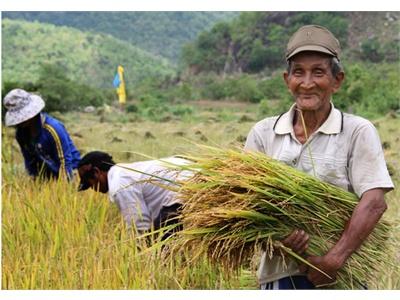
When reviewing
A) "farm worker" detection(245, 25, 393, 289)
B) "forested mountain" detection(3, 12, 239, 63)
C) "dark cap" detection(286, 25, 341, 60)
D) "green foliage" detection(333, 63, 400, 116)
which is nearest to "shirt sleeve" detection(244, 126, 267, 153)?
"farm worker" detection(245, 25, 393, 289)

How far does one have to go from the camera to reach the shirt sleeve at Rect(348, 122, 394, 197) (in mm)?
2363

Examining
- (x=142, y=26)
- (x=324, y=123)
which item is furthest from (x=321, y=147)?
(x=142, y=26)

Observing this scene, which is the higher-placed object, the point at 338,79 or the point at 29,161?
the point at 338,79

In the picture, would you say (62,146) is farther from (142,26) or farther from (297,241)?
(142,26)

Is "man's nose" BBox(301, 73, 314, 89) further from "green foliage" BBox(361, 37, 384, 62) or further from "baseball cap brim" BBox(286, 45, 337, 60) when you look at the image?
"green foliage" BBox(361, 37, 384, 62)

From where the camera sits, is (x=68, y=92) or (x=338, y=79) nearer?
(x=338, y=79)

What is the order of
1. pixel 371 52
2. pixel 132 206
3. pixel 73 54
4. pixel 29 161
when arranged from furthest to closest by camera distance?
pixel 73 54 < pixel 371 52 < pixel 29 161 < pixel 132 206

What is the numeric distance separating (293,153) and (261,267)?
406 mm

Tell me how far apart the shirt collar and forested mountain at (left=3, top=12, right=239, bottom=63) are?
45.0 metres

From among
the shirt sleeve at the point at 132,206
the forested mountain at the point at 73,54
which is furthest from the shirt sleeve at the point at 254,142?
the forested mountain at the point at 73,54

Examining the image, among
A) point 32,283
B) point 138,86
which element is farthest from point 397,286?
point 138,86

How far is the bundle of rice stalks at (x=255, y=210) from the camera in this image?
2.43 m

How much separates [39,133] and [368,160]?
3.47 meters

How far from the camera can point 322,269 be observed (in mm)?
2424
